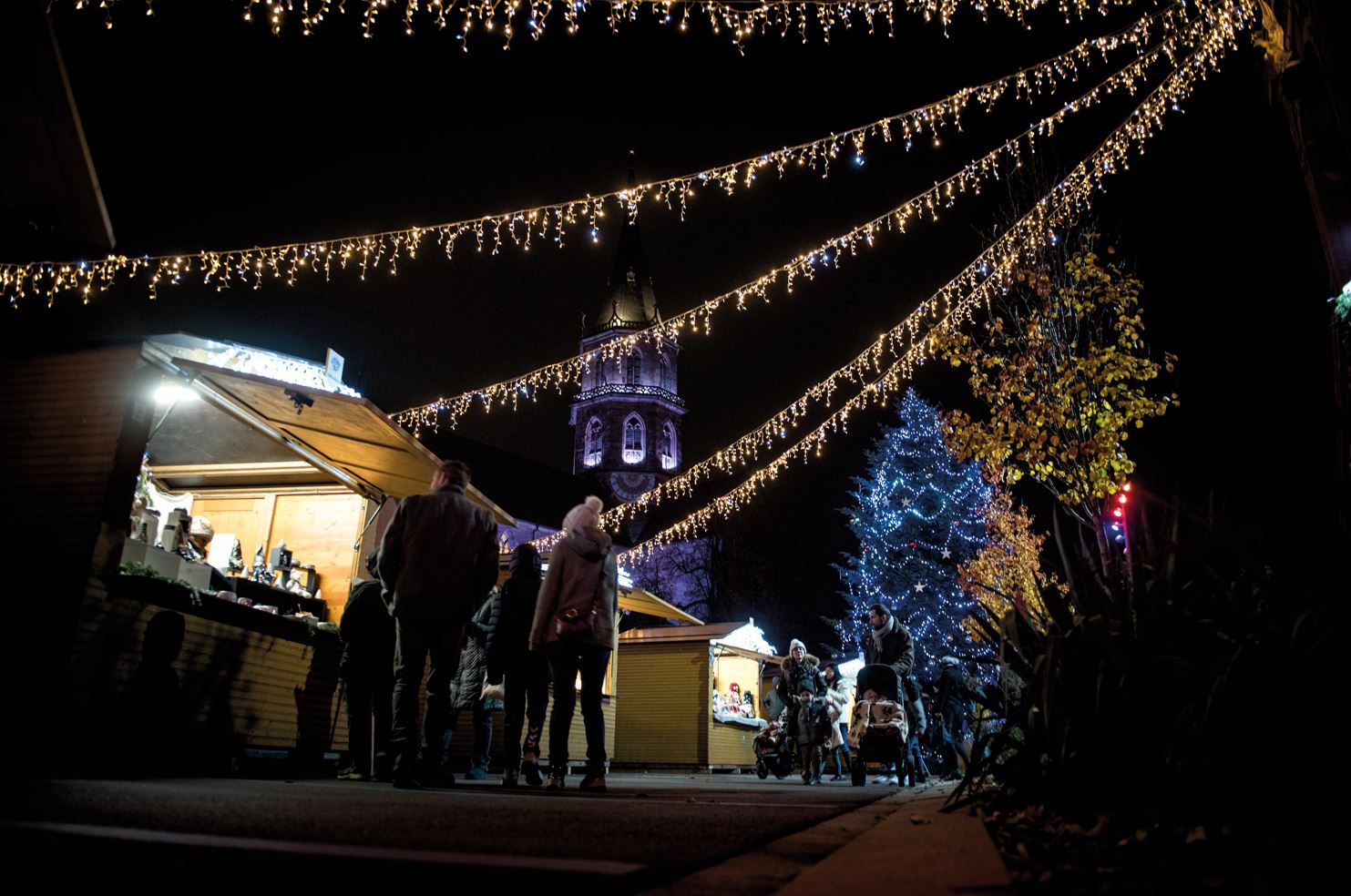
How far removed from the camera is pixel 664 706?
15.2 m

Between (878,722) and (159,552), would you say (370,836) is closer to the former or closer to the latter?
(159,552)

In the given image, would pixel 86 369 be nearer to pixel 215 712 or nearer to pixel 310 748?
pixel 215 712

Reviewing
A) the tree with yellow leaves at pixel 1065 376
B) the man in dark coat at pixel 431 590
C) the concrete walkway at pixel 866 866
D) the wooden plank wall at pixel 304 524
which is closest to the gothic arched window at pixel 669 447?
the tree with yellow leaves at pixel 1065 376

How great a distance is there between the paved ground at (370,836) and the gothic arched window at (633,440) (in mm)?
56005

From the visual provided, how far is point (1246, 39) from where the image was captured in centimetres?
719

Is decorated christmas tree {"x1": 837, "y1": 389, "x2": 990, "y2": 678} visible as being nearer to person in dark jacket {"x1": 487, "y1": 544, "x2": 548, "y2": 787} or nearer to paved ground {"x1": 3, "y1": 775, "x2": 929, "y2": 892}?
person in dark jacket {"x1": 487, "y1": 544, "x2": 548, "y2": 787}

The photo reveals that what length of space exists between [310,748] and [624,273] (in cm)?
5665

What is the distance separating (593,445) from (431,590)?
183 feet

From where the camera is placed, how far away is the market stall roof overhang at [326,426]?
6094 mm

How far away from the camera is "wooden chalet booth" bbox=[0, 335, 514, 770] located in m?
4.89

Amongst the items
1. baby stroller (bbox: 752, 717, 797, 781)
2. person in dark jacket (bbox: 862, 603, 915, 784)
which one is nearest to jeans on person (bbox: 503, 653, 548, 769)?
person in dark jacket (bbox: 862, 603, 915, 784)

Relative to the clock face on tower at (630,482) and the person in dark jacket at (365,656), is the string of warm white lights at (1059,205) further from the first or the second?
the clock face on tower at (630,482)

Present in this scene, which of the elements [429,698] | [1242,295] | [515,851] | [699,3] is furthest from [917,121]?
[515,851]

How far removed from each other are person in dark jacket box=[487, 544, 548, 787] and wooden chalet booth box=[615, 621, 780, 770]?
9.19 meters
